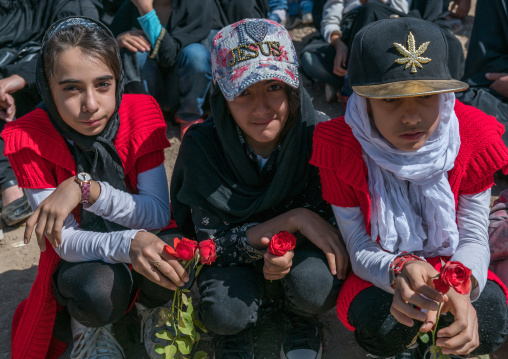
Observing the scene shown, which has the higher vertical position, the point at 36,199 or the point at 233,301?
the point at 36,199

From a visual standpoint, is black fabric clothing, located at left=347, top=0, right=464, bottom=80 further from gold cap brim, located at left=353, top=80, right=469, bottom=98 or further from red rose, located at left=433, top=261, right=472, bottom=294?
red rose, located at left=433, top=261, right=472, bottom=294

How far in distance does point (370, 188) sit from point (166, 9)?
2.83 m

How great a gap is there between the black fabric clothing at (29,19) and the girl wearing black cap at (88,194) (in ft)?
6.24

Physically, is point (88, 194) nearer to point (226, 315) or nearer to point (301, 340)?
point (226, 315)

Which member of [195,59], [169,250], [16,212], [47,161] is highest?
[47,161]

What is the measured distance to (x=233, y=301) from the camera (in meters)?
2.38

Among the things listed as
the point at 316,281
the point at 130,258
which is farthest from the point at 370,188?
the point at 130,258

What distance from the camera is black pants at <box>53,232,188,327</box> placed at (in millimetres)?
2443

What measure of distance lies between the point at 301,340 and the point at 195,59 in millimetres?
2409

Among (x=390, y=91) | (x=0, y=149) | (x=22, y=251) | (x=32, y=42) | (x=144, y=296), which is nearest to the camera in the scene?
(x=390, y=91)

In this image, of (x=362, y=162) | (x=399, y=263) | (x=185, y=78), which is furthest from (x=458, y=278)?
(x=185, y=78)

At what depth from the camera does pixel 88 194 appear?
2428 millimetres

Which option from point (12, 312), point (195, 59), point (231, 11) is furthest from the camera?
point (231, 11)

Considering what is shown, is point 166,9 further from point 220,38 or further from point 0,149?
point 220,38
